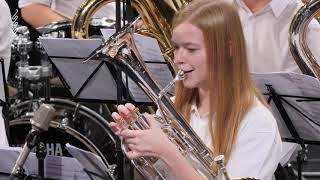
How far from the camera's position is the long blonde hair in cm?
222

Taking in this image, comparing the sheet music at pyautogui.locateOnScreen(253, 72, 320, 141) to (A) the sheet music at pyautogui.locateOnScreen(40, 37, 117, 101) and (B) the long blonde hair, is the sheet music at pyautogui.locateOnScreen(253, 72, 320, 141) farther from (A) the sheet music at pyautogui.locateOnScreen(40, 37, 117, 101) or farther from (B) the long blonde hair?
(A) the sheet music at pyautogui.locateOnScreen(40, 37, 117, 101)

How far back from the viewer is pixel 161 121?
6.97 feet

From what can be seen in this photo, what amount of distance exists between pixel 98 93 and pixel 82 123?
3.63 feet

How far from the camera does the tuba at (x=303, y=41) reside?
3.23 m

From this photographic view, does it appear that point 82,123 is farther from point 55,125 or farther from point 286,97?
point 286,97

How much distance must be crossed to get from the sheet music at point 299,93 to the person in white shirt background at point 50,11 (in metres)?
1.83

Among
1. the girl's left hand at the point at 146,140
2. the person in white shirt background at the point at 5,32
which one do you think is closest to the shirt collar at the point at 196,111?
the girl's left hand at the point at 146,140

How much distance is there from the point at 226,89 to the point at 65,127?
6.40ft

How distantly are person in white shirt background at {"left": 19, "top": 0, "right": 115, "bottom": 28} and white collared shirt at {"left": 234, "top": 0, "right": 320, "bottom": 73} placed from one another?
1166mm

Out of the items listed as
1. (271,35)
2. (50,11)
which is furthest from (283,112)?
(50,11)

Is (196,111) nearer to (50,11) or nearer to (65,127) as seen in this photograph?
(65,127)

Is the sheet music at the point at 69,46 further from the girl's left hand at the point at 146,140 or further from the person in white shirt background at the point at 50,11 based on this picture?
the person in white shirt background at the point at 50,11

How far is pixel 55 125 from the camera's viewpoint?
4.03m

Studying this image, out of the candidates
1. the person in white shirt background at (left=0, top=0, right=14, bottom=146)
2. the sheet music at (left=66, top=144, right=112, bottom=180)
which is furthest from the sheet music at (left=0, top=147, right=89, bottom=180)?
the person in white shirt background at (left=0, top=0, right=14, bottom=146)
